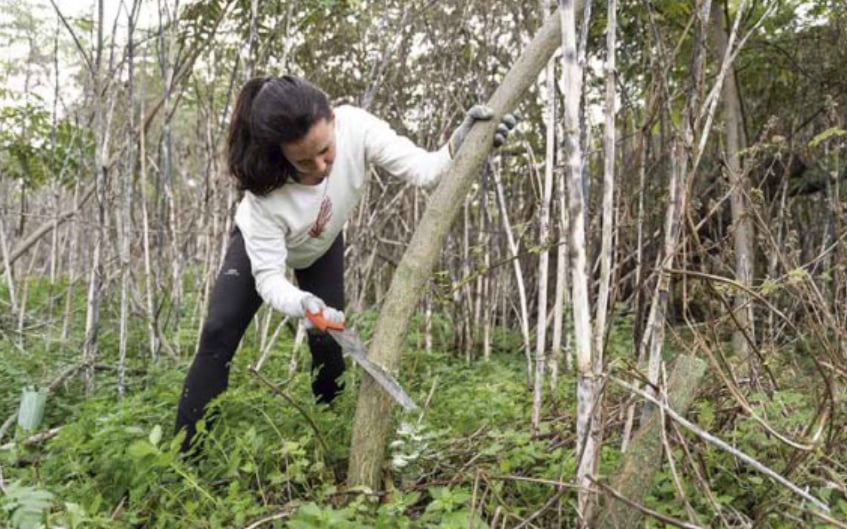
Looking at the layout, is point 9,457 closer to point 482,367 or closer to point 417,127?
point 482,367

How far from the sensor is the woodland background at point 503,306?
5.11 ft

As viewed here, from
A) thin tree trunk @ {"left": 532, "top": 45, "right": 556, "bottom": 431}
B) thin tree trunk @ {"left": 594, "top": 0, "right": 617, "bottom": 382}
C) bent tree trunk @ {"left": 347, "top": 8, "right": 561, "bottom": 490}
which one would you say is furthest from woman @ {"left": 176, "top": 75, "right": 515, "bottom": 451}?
thin tree trunk @ {"left": 532, "top": 45, "right": 556, "bottom": 431}

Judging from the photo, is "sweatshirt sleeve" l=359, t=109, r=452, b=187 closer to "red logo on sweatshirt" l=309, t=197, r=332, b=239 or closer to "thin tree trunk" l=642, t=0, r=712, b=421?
"red logo on sweatshirt" l=309, t=197, r=332, b=239

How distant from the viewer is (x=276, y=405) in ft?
7.16

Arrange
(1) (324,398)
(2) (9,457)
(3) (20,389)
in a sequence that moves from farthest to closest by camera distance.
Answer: (3) (20,389) < (1) (324,398) < (2) (9,457)

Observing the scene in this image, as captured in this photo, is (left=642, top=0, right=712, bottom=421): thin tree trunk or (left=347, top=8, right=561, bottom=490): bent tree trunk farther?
(left=347, top=8, right=561, bottom=490): bent tree trunk

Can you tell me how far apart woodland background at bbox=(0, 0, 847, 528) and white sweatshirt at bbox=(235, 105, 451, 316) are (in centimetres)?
33

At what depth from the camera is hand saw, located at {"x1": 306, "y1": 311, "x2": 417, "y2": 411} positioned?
1628 millimetres

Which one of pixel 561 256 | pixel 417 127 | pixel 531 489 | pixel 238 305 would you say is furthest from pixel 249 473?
pixel 417 127

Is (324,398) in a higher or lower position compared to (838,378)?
lower

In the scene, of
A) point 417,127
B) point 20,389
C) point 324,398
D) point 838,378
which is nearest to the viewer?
point 838,378

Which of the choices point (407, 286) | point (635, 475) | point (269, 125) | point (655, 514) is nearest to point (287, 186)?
point (269, 125)

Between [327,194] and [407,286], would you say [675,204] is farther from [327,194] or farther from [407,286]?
[327,194]

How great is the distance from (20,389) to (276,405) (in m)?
1.30
